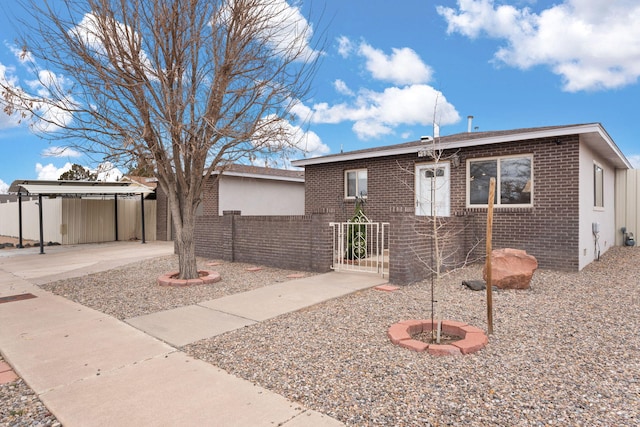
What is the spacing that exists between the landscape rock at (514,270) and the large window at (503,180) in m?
2.86

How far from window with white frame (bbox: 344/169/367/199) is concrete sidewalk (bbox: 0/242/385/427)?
5323 millimetres

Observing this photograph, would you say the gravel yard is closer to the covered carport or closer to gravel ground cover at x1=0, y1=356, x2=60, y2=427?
gravel ground cover at x1=0, y1=356, x2=60, y2=427

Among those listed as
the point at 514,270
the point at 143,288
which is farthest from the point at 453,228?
the point at 143,288

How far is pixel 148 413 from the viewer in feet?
8.43

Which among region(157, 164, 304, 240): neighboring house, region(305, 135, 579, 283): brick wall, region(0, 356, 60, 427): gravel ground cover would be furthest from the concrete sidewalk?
region(157, 164, 304, 240): neighboring house

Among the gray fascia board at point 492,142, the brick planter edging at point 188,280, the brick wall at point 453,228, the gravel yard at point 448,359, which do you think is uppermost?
the gray fascia board at point 492,142

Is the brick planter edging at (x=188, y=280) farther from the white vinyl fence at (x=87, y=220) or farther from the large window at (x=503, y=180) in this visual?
the white vinyl fence at (x=87, y=220)

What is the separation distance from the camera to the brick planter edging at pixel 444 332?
3.48 metres

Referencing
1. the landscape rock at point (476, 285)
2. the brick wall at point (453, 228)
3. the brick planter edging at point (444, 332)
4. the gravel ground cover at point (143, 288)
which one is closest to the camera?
the brick planter edging at point (444, 332)

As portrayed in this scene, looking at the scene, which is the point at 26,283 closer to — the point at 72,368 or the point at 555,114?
the point at 72,368

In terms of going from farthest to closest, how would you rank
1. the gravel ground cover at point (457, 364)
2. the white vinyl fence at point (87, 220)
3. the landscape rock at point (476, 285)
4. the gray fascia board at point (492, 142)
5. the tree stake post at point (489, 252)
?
the white vinyl fence at point (87, 220) → the gray fascia board at point (492, 142) → the landscape rock at point (476, 285) → the tree stake post at point (489, 252) → the gravel ground cover at point (457, 364)

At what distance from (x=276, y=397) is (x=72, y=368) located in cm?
201

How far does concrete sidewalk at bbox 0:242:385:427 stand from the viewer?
2.55m

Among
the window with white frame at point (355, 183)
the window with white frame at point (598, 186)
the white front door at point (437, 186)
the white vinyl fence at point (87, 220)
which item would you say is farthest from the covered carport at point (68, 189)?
the window with white frame at point (598, 186)
